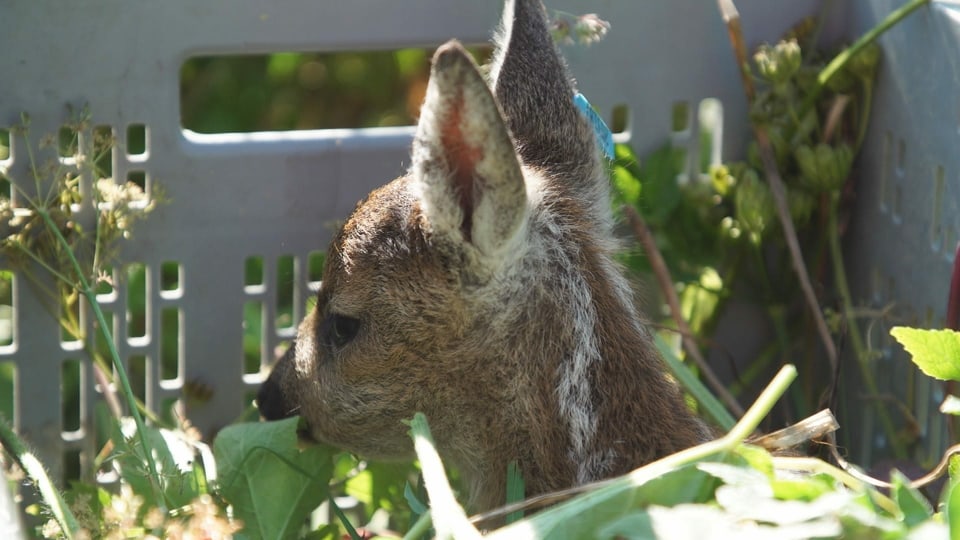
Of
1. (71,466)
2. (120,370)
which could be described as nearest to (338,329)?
(120,370)

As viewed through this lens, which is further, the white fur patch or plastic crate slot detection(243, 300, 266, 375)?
plastic crate slot detection(243, 300, 266, 375)

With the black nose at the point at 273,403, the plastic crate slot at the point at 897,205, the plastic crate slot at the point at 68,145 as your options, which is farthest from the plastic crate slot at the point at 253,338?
the plastic crate slot at the point at 897,205

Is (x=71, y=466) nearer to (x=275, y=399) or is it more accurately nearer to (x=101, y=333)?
(x=101, y=333)

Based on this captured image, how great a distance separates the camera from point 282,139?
2234 millimetres

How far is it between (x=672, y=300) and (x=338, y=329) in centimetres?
71

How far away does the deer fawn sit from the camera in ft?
5.94

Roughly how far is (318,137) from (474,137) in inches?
28.6

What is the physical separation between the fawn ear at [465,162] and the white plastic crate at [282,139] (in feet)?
1.81

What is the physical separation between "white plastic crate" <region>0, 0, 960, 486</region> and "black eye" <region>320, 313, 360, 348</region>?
311mm

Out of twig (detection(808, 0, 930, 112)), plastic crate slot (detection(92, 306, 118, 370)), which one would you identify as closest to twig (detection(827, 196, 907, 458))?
twig (detection(808, 0, 930, 112))

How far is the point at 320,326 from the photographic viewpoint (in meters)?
2.00

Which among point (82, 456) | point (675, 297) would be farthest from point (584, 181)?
point (82, 456)

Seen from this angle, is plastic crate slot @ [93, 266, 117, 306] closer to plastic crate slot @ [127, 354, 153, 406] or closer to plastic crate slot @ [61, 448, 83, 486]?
plastic crate slot @ [61, 448, 83, 486]

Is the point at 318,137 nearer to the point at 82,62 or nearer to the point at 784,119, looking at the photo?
the point at 82,62
